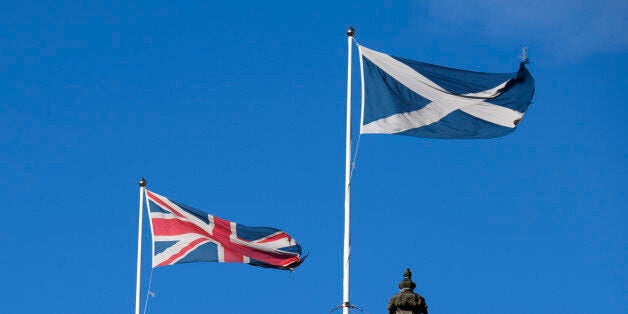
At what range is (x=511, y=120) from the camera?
43.9 meters

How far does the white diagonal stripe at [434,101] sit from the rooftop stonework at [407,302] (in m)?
4.07

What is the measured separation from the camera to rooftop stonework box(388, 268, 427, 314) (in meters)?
41.2

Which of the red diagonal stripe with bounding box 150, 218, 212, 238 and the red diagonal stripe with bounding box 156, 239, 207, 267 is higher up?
the red diagonal stripe with bounding box 150, 218, 212, 238

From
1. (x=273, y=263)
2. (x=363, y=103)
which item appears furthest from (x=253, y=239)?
(x=363, y=103)

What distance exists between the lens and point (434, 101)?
1726 inches

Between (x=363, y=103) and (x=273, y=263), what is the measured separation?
259 inches

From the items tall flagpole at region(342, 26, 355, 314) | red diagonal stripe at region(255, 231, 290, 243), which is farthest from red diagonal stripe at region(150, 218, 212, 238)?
tall flagpole at region(342, 26, 355, 314)

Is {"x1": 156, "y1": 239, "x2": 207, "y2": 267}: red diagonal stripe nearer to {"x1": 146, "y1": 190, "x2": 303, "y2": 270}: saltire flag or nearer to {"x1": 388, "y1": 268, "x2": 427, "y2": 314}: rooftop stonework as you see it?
{"x1": 146, "y1": 190, "x2": 303, "y2": 270}: saltire flag

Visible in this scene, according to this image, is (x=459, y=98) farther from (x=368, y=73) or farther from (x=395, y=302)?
(x=395, y=302)

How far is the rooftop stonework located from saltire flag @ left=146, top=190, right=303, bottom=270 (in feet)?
20.3

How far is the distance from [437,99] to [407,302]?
561 centimetres

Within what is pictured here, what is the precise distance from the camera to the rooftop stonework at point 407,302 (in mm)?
41219

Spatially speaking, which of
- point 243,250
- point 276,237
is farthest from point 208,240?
point 276,237

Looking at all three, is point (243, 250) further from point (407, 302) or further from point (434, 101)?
point (407, 302)
